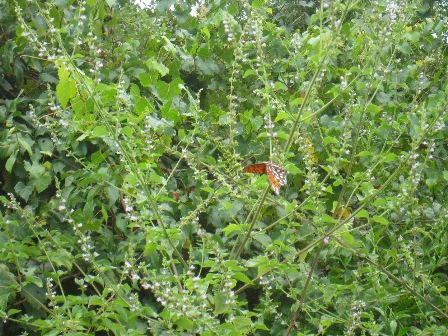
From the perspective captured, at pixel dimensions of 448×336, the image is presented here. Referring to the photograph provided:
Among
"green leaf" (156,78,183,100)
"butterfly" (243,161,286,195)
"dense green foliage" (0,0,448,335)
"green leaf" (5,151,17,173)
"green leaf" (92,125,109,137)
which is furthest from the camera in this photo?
"green leaf" (5,151,17,173)

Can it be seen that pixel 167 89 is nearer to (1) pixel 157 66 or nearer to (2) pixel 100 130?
(1) pixel 157 66

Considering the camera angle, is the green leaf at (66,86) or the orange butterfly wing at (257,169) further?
the green leaf at (66,86)

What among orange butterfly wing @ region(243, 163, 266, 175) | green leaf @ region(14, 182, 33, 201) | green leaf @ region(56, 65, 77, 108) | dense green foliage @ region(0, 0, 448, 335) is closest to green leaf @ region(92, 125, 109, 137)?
dense green foliage @ region(0, 0, 448, 335)

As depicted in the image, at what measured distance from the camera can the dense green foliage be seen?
235 cm

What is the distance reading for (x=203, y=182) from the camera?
7.81 feet

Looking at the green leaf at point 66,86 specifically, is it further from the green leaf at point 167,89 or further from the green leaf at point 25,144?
the green leaf at point 25,144

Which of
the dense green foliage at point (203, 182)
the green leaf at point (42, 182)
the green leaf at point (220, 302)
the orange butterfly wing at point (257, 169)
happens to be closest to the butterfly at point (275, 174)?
the orange butterfly wing at point (257, 169)

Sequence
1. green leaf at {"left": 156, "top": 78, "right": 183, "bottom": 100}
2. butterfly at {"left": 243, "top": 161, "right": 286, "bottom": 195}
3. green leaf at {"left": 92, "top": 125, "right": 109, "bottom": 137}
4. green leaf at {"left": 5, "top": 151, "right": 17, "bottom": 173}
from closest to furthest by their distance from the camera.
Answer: butterfly at {"left": 243, "top": 161, "right": 286, "bottom": 195} → green leaf at {"left": 92, "top": 125, "right": 109, "bottom": 137} → green leaf at {"left": 156, "top": 78, "right": 183, "bottom": 100} → green leaf at {"left": 5, "top": 151, "right": 17, "bottom": 173}

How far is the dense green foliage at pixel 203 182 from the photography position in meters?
2.35

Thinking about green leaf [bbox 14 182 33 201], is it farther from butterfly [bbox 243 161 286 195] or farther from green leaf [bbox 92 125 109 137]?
butterfly [bbox 243 161 286 195]

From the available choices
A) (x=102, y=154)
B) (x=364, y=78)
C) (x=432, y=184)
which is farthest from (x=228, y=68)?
(x=432, y=184)

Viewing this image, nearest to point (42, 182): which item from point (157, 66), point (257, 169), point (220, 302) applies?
point (157, 66)

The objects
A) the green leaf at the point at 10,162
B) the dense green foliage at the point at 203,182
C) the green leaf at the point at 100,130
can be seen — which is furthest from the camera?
the green leaf at the point at 10,162

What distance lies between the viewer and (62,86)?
2281 millimetres
